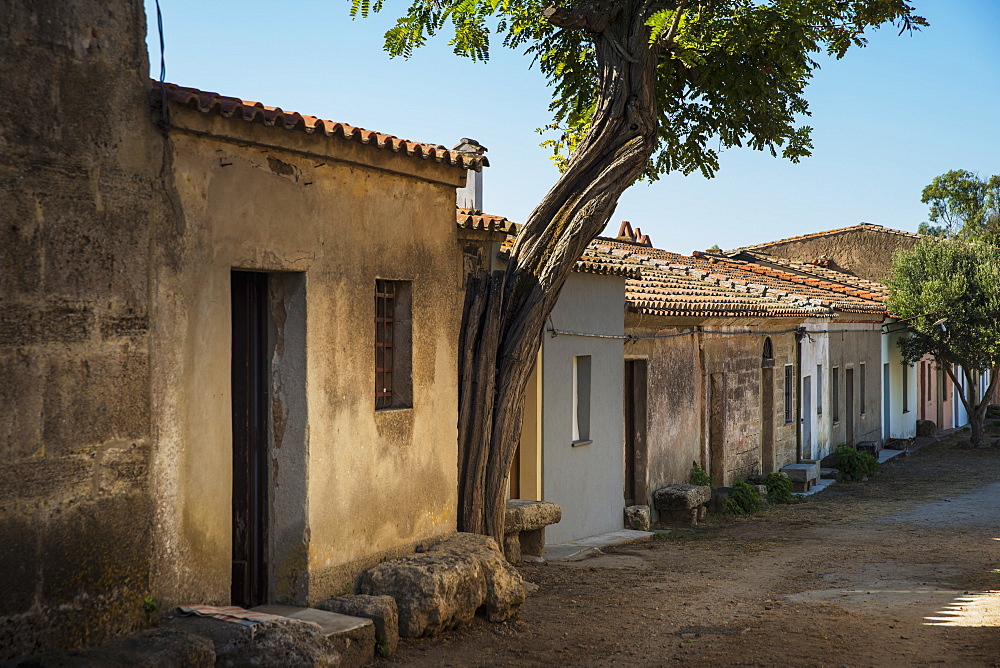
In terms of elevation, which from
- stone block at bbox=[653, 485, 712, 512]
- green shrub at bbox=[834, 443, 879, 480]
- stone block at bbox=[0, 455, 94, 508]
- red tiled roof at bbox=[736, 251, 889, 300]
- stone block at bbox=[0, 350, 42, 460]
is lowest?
green shrub at bbox=[834, 443, 879, 480]

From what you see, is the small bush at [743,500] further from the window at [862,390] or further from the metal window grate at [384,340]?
the window at [862,390]

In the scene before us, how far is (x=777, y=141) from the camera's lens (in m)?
10.9

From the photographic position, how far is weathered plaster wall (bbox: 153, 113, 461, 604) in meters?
5.67

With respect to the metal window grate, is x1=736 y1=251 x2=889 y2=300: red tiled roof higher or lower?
higher

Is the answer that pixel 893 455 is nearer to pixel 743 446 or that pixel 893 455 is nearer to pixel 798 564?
pixel 743 446

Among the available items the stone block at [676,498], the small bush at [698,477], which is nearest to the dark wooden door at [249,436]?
the stone block at [676,498]

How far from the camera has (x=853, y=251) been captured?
31.0m

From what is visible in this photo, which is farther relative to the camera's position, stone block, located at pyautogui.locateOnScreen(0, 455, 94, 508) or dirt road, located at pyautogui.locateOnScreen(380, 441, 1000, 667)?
dirt road, located at pyautogui.locateOnScreen(380, 441, 1000, 667)

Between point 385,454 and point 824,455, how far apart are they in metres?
16.6

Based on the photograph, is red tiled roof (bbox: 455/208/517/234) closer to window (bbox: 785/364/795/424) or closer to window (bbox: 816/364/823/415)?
window (bbox: 785/364/795/424)

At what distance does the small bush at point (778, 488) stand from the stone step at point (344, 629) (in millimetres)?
12204

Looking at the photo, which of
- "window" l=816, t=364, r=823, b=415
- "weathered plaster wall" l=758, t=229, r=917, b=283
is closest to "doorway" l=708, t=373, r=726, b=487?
"window" l=816, t=364, r=823, b=415

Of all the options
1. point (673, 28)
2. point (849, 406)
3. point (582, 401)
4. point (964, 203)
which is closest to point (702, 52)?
point (673, 28)

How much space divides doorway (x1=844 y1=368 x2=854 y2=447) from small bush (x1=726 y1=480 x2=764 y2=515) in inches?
336
